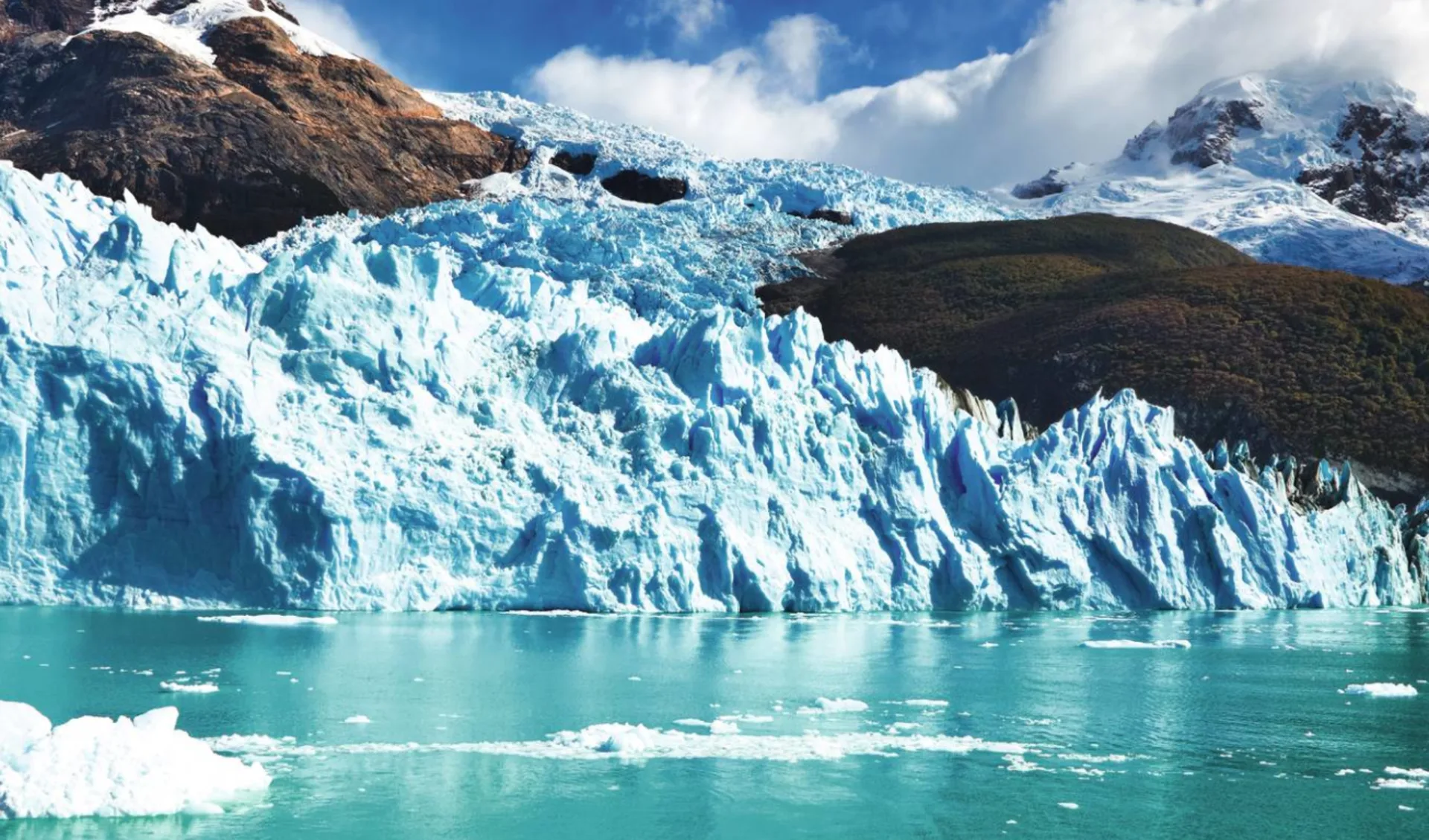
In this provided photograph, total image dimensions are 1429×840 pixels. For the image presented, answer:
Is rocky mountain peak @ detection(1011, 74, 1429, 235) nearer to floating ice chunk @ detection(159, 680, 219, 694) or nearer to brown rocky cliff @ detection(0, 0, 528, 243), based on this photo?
brown rocky cliff @ detection(0, 0, 528, 243)

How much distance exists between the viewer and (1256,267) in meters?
72.7

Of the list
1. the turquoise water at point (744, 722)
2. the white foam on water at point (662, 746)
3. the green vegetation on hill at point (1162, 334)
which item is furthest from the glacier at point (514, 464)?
the green vegetation on hill at point (1162, 334)

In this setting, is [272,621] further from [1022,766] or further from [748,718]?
[1022,766]

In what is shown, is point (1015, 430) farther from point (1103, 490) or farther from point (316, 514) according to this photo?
point (316, 514)

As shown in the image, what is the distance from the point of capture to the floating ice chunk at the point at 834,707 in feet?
48.2

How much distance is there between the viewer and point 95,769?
31.9ft

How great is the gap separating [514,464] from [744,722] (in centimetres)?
1065

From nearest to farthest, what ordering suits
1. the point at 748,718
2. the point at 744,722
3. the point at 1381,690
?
the point at 744,722
the point at 748,718
the point at 1381,690

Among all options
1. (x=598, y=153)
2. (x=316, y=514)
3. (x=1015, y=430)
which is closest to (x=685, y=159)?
(x=598, y=153)

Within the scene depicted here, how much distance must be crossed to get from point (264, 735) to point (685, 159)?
2695 inches

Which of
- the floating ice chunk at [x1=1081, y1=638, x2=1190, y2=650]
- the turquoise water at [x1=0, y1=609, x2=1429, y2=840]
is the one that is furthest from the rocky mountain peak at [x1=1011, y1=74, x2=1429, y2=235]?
the turquoise water at [x1=0, y1=609, x2=1429, y2=840]

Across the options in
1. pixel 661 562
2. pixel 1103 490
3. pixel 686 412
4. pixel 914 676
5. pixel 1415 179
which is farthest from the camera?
pixel 1415 179

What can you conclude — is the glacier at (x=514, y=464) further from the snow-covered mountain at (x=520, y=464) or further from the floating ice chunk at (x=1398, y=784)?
the floating ice chunk at (x=1398, y=784)

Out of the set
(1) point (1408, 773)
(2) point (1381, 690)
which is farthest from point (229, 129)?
(1) point (1408, 773)
